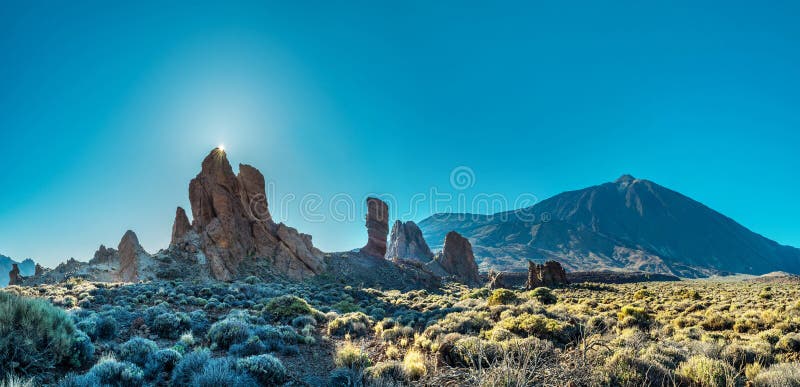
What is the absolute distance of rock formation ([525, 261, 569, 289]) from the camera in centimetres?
4075

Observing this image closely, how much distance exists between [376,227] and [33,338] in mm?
64896

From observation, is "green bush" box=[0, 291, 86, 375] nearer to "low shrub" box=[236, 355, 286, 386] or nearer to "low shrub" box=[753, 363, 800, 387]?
"low shrub" box=[236, 355, 286, 386]

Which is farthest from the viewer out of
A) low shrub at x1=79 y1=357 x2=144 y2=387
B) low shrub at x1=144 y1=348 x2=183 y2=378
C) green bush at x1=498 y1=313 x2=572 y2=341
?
green bush at x1=498 y1=313 x2=572 y2=341

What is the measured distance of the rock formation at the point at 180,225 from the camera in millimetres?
39000

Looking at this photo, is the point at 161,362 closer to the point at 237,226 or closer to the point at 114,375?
the point at 114,375

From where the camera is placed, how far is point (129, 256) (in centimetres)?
3180

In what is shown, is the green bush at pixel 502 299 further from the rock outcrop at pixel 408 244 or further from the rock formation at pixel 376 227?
the rock outcrop at pixel 408 244

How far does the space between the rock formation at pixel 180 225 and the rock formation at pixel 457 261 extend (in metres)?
44.7

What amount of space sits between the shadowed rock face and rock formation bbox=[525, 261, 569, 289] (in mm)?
26900

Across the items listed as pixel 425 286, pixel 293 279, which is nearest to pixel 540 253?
pixel 425 286

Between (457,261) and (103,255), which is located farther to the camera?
(457,261)

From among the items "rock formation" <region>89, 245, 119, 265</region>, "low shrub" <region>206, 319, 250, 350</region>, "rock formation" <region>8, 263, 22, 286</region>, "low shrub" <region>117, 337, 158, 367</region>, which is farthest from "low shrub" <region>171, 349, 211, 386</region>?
"rock formation" <region>8, 263, 22, 286</region>

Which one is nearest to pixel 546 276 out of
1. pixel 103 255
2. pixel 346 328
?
pixel 346 328

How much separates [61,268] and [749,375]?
6044 cm
